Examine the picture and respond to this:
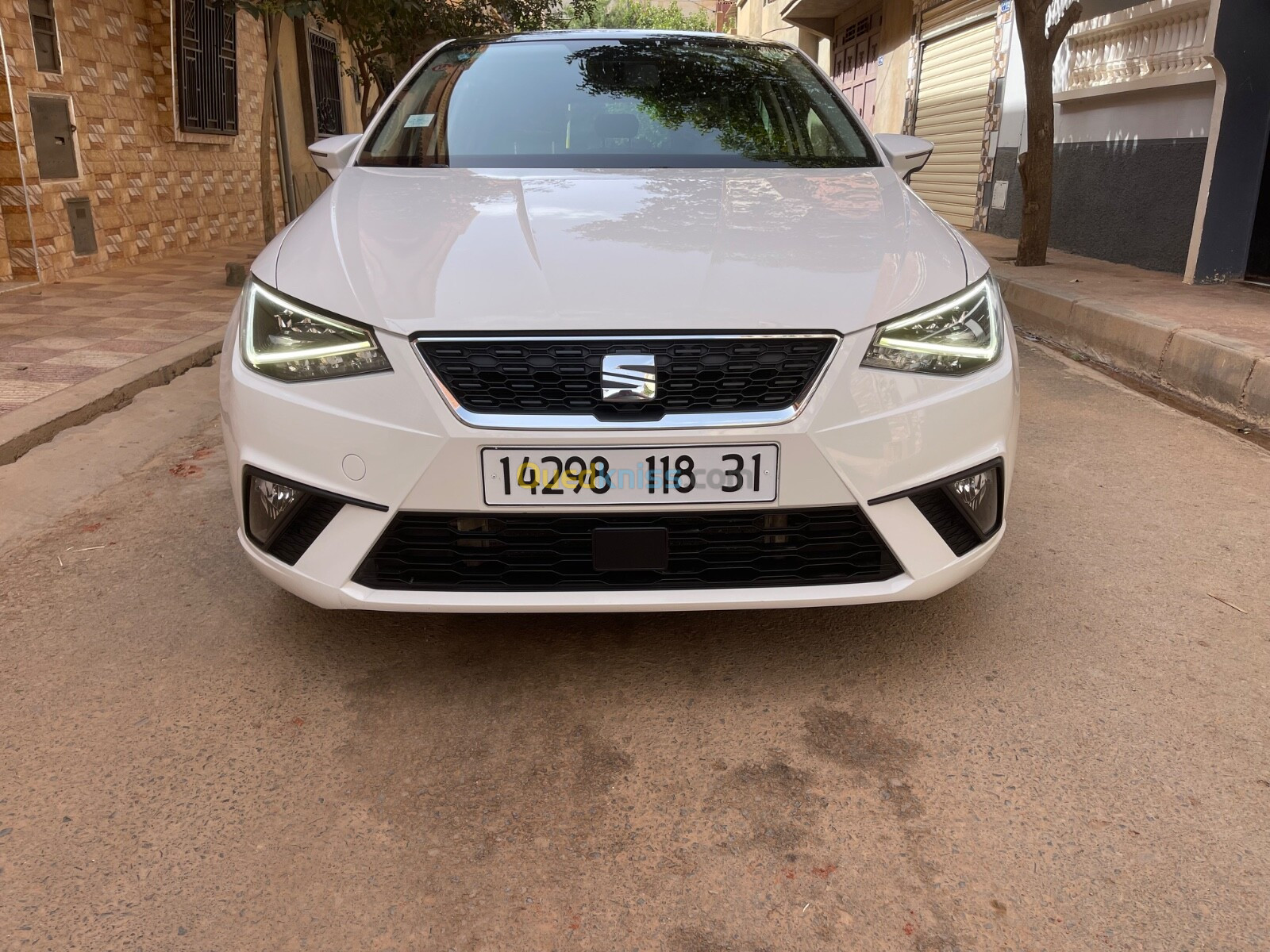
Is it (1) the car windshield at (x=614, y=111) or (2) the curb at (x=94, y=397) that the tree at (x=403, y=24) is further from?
(1) the car windshield at (x=614, y=111)

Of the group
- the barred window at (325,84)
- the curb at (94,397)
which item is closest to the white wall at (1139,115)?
the curb at (94,397)

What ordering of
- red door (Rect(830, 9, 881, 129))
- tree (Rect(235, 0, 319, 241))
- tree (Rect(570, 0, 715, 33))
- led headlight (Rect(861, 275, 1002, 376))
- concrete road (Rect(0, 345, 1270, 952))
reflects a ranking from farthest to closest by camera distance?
tree (Rect(570, 0, 715, 33)), red door (Rect(830, 9, 881, 129)), tree (Rect(235, 0, 319, 241)), led headlight (Rect(861, 275, 1002, 376)), concrete road (Rect(0, 345, 1270, 952))

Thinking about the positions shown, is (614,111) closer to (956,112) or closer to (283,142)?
(283,142)

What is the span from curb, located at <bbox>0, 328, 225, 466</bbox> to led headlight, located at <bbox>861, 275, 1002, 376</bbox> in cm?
294

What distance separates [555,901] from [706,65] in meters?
2.73

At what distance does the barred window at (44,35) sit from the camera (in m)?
7.57

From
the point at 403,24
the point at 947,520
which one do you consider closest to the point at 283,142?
the point at 403,24

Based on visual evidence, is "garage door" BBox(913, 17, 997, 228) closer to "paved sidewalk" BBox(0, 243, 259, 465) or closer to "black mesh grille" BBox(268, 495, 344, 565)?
"paved sidewalk" BBox(0, 243, 259, 465)

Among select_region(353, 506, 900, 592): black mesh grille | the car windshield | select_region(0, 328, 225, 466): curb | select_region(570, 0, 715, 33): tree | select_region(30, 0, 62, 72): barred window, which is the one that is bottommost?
select_region(0, 328, 225, 466): curb

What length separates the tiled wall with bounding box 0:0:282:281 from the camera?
7352 mm

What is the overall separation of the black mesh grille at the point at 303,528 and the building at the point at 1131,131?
678cm

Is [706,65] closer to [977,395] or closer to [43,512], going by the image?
[977,395]

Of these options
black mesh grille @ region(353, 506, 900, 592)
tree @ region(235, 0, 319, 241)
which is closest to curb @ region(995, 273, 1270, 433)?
black mesh grille @ region(353, 506, 900, 592)

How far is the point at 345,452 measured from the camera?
1969 millimetres
